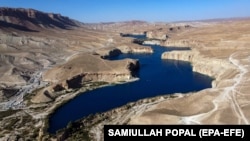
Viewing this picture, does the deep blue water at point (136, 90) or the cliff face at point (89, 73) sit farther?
the cliff face at point (89, 73)

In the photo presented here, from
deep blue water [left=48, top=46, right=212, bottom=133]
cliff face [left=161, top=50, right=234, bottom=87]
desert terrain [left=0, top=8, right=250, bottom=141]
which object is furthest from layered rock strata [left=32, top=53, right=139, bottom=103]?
cliff face [left=161, top=50, right=234, bottom=87]

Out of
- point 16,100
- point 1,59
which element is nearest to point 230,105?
point 16,100

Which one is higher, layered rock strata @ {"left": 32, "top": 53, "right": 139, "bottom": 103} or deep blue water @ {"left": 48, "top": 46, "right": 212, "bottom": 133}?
layered rock strata @ {"left": 32, "top": 53, "right": 139, "bottom": 103}

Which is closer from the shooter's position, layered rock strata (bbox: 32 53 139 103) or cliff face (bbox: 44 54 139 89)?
layered rock strata (bbox: 32 53 139 103)

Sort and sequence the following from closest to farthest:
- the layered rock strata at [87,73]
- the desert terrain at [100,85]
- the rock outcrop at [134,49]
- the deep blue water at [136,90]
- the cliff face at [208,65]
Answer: the desert terrain at [100,85], the deep blue water at [136,90], the layered rock strata at [87,73], the cliff face at [208,65], the rock outcrop at [134,49]

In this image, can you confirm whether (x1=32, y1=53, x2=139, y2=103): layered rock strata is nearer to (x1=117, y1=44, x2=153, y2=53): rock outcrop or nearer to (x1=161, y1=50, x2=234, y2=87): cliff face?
(x1=161, y1=50, x2=234, y2=87): cliff face

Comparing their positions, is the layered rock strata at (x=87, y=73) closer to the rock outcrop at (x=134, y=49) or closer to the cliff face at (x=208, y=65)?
the cliff face at (x=208, y=65)

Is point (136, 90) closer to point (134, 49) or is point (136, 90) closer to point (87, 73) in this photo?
point (87, 73)

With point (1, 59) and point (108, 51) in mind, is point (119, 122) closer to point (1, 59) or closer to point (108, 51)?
point (1, 59)

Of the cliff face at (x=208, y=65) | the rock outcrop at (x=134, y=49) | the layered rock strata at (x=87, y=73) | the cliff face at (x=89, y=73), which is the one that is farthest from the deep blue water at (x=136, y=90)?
the rock outcrop at (x=134, y=49)
